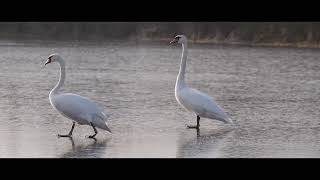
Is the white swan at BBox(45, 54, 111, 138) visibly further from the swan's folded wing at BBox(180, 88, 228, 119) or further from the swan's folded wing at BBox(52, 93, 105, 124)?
the swan's folded wing at BBox(180, 88, 228, 119)

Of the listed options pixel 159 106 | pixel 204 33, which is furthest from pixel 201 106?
pixel 204 33

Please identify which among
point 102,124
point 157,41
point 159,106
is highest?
point 157,41

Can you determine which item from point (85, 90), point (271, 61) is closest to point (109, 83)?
point (85, 90)

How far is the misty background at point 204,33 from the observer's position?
31375 millimetres

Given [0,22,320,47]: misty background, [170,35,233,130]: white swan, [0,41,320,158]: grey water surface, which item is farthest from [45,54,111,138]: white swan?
[0,22,320,47]: misty background

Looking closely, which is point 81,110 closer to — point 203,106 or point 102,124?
point 102,124

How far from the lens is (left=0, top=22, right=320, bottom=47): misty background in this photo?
3138cm

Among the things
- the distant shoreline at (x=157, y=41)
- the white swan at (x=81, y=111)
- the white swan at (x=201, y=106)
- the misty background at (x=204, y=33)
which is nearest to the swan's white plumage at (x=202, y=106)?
the white swan at (x=201, y=106)

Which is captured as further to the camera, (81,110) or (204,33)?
(204,33)

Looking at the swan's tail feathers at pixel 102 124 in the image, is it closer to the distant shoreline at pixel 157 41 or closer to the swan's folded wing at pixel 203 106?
the swan's folded wing at pixel 203 106

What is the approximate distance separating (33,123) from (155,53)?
50.7 ft

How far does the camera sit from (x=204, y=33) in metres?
33.2

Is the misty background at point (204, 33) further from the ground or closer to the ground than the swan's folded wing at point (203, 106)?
further from the ground

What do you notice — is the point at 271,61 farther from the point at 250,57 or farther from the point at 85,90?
the point at 85,90
